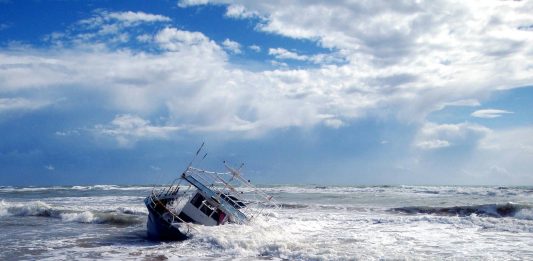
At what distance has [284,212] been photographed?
34156 mm

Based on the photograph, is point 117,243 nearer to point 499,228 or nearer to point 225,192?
point 225,192

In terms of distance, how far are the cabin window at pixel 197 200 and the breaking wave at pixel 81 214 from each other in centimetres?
900

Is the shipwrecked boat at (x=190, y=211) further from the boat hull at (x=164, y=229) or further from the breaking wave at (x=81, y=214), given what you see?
the breaking wave at (x=81, y=214)

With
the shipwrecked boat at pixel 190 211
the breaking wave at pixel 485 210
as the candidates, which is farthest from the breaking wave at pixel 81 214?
the breaking wave at pixel 485 210

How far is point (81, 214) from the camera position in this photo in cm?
3003

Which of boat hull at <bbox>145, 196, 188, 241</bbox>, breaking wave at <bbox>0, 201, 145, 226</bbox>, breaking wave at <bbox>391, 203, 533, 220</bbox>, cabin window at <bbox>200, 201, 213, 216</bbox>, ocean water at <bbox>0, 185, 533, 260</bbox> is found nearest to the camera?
ocean water at <bbox>0, 185, 533, 260</bbox>

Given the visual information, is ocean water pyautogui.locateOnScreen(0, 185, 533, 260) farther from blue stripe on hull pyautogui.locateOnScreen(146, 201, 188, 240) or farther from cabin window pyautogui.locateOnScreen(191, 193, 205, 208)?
cabin window pyautogui.locateOnScreen(191, 193, 205, 208)

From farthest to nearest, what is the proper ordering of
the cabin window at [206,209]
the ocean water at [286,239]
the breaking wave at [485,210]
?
1. the breaking wave at [485,210]
2. the cabin window at [206,209]
3. the ocean water at [286,239]

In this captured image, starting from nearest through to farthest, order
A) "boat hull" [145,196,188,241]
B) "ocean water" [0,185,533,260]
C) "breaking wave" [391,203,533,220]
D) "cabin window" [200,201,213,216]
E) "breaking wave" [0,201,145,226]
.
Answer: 1. "ocean water" [0,185,533,260]
2. "boat hull" [145,196,188,241]
3. "cabin window" [200,201,213,216]
4. "breaking wave" [0,201,145,226]
5. "breaking wave" [391,203,533,220]

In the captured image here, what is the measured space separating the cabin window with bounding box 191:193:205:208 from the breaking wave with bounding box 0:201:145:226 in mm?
8995

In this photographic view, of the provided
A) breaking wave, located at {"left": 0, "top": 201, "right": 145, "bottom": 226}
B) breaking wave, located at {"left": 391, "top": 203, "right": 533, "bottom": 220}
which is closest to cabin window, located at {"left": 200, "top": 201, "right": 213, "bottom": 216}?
breaking wave, located at {"left": 0, "top": 201, "right": 145, "bottom": 226}

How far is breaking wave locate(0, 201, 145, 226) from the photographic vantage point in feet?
93.6

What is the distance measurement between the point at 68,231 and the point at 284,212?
52.0ft

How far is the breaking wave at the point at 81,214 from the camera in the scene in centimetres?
2853
